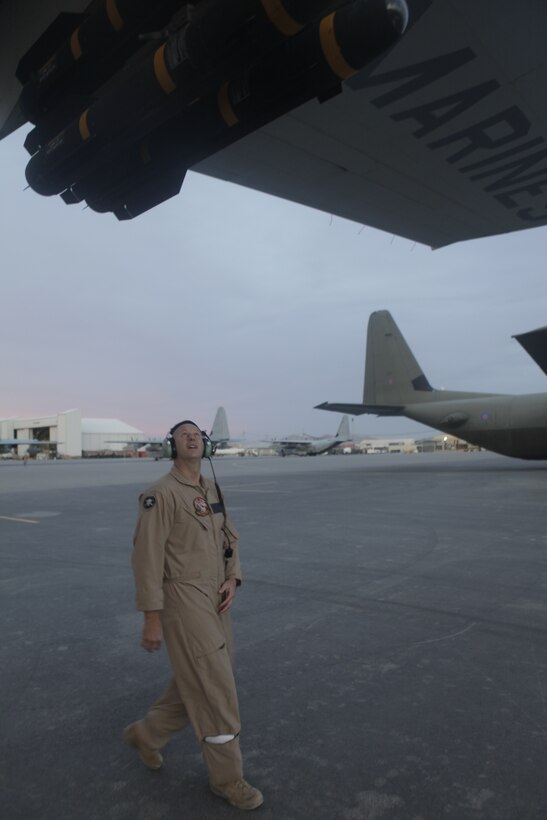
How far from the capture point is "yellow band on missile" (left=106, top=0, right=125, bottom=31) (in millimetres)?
3217

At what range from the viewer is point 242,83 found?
317 centimetres

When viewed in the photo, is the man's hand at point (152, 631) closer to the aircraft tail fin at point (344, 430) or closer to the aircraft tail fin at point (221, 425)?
the aircraft tail fin at point (344, 430)

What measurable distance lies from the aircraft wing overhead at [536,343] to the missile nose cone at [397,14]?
50.0 feet

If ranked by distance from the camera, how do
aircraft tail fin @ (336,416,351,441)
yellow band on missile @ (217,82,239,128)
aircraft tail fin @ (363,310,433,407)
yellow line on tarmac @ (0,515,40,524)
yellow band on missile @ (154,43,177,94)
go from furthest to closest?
aircraft tail fin @ (336,416,351,441) → aircraft tail fin @ (363,310,433,407) → yellow line on tarmac @ (0,515,40,524) → yellow band on missile @ (217,82,239,128) → yellow band on missile @ (154,43,177,94)

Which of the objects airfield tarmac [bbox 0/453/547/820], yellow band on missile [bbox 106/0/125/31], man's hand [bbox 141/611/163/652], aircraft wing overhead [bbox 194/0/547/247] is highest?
aircraft wing overhead [bbox 194/0/547/247]

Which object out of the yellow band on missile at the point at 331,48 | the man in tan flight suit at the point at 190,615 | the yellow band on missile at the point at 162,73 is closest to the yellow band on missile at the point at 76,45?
the yellow band on missile at the point at 162,73

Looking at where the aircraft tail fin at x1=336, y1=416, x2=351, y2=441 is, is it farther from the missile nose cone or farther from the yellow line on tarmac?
the missile nose cone

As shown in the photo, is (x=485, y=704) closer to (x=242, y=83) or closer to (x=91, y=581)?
(x=242, y=83)

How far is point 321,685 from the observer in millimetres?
3711

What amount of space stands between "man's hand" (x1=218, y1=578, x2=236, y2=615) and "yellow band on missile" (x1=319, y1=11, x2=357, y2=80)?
2.83m

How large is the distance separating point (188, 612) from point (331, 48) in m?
2.97

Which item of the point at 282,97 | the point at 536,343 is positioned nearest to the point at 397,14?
the point at 282,97

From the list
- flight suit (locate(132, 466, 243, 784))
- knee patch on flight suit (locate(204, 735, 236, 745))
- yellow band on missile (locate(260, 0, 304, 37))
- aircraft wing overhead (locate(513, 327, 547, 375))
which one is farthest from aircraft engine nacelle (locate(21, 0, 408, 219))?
aircraft wing overhead (locate(513, 327, 547, 375))

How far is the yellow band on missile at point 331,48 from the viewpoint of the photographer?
2816mm
